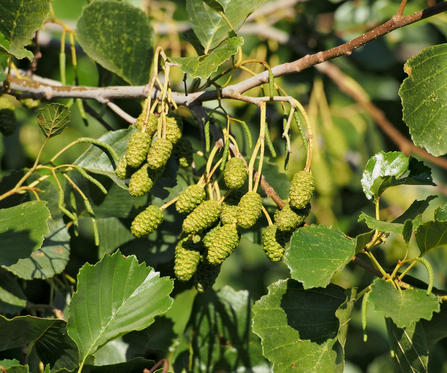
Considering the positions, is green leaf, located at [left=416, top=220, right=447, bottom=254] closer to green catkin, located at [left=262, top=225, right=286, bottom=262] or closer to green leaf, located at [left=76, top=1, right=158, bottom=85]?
green catkin, located at [left=262, top=225, right=286, bottom=262]

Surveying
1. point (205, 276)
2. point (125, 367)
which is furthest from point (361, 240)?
point (125, 367)

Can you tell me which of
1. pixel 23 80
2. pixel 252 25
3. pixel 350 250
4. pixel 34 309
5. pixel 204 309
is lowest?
pixel 204 309

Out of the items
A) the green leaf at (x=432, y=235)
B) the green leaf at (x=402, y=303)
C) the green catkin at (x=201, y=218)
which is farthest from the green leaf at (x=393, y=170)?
the green catkin at (x=201, y=218)

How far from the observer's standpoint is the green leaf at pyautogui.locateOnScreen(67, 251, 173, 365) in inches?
34.7

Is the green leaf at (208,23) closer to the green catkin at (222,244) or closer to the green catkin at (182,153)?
the green catkin at (182,153)

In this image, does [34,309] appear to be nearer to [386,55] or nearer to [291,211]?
[291,211]

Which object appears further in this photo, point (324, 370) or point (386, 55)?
point (386, 55)

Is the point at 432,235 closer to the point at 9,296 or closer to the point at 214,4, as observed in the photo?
the point at 214,4

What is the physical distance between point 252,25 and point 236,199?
1.44m

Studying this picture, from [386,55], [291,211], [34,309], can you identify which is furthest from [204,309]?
[386,55]

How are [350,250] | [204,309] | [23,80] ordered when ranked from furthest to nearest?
[204,309]
[23,80]
[350,250]

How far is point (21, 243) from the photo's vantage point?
3.03 feet

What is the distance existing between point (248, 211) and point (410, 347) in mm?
450

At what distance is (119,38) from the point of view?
126 cm
